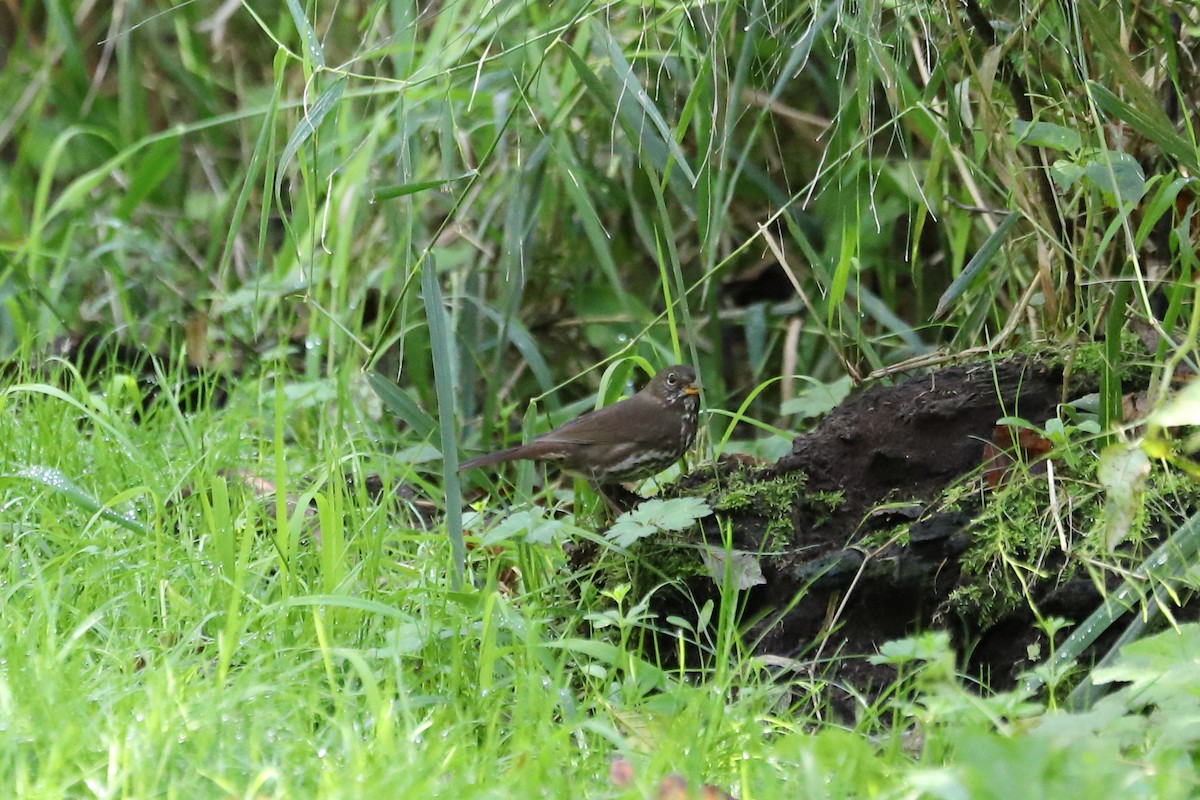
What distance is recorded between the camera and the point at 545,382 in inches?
157

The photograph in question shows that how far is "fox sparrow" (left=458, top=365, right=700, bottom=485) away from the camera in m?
3.36

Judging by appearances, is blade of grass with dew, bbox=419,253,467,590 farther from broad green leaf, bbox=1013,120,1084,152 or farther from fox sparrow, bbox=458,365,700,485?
broad green leaf, bbox=1013,120,1084,152

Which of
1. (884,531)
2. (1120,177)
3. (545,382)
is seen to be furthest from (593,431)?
(1120,177)

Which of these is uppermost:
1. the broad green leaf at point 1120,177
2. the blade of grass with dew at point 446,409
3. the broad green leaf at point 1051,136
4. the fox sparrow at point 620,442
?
the broad green leaf at point 1051,136

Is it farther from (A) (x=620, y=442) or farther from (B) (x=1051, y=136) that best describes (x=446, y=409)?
(B) (x=1051, y=136)

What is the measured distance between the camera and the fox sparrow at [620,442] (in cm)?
336

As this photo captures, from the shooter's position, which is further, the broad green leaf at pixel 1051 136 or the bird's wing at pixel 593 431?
the bird's wing at pixel 593 431

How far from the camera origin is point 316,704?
2.11 meters

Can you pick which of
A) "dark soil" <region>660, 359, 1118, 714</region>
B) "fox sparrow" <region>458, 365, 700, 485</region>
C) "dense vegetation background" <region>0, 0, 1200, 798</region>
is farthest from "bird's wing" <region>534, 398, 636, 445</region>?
"dark soil" <region>660, 359, 1118, 714</region>

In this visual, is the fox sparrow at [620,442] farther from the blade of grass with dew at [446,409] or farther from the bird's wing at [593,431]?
the blade of grass with dew at [446,409]

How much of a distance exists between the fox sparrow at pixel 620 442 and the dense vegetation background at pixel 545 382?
0.23 m

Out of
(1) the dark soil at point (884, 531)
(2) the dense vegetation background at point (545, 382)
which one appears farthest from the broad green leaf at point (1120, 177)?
(1) the dark soil at point (884, 531)

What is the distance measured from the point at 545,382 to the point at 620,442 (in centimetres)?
69

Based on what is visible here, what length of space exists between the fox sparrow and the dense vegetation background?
231mm
